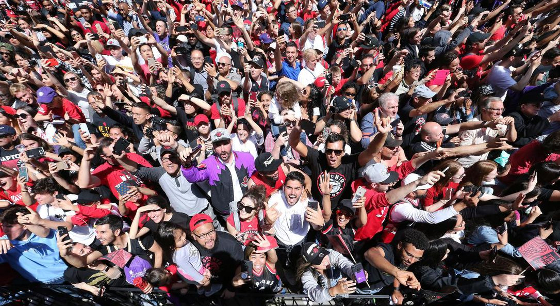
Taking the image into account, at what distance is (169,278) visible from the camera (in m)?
2.74

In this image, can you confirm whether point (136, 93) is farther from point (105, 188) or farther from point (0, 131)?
point (105, 188)

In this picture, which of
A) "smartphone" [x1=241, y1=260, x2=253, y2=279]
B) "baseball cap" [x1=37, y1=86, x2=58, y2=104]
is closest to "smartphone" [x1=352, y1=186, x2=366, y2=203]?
"smartphone" [x1=241, y1=260, x2=253, y2=279]

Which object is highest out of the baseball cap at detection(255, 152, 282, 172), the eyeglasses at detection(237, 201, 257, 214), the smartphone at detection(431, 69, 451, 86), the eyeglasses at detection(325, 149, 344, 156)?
the smartphone at detection(431, 69, 451, 86)

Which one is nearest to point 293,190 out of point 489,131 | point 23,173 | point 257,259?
point 257,259

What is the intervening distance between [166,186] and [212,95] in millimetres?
2095

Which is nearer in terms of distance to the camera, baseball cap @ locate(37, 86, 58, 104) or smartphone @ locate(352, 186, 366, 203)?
smartphone @ locate(352, 186, 366, 203)

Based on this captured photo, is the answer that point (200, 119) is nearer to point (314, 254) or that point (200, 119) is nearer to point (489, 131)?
point (314, 254)

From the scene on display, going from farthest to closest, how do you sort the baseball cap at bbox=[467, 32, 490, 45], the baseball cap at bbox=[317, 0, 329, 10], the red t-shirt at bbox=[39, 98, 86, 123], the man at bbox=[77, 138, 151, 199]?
1. the baseball cap at bbox=[317, 0, 329, 10]
2. the baseball cap at bbox=[467, 32, 490, 45]
3. the red t-shirt at bbox=[39, 98, 86, 123]
4. the man at bbox=[77, 138, 151, 199]

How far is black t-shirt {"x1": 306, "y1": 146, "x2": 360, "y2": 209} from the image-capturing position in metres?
3.30

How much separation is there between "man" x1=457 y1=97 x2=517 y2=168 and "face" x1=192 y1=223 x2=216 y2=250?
362cm

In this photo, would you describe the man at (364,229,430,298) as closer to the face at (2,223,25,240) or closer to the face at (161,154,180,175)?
the face at (161,154,180,175)

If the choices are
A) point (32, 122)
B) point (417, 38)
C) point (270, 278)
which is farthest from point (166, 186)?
point (417, 38)

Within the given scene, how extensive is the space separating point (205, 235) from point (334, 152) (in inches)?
68.3

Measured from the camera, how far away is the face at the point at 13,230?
2.66m
